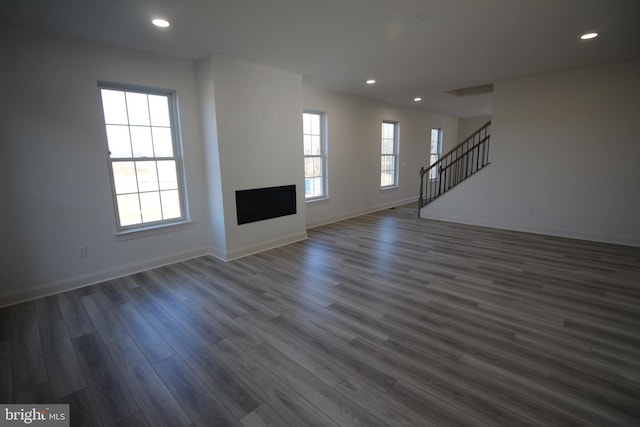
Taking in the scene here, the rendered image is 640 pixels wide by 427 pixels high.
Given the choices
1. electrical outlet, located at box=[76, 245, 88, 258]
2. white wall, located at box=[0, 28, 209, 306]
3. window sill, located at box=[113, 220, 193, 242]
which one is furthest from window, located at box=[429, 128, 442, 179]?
electrical outlet, located at box=[76, 245, 88, 258]

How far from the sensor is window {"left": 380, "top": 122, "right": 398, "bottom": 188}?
7683 millimetres

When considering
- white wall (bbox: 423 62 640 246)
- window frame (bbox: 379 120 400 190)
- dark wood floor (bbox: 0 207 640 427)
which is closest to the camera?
dark wood floor (bbox: 0 207 640 427)

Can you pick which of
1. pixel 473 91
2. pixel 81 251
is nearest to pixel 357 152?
pixel 473 91

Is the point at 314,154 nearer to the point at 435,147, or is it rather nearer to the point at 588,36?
the point at 588,36

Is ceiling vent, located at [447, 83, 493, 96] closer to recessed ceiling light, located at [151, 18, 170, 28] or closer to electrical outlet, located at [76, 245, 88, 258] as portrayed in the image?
recessed ceiling light, located at [151, 18, 170, 28]

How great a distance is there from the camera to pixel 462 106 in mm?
8148

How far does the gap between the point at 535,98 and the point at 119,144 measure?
645 cm

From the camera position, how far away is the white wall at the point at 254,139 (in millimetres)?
3955

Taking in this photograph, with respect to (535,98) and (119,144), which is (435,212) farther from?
(119,144)

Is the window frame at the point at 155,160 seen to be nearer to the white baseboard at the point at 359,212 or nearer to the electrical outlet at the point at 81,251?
the electrical outlet at the point at 81,251

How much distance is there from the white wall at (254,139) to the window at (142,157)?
22.4 inches

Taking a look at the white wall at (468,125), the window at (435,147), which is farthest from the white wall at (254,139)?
the white wall at (468,125)

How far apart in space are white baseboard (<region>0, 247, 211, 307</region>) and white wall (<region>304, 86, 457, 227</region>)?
2.64 metres

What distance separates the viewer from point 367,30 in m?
3.09
